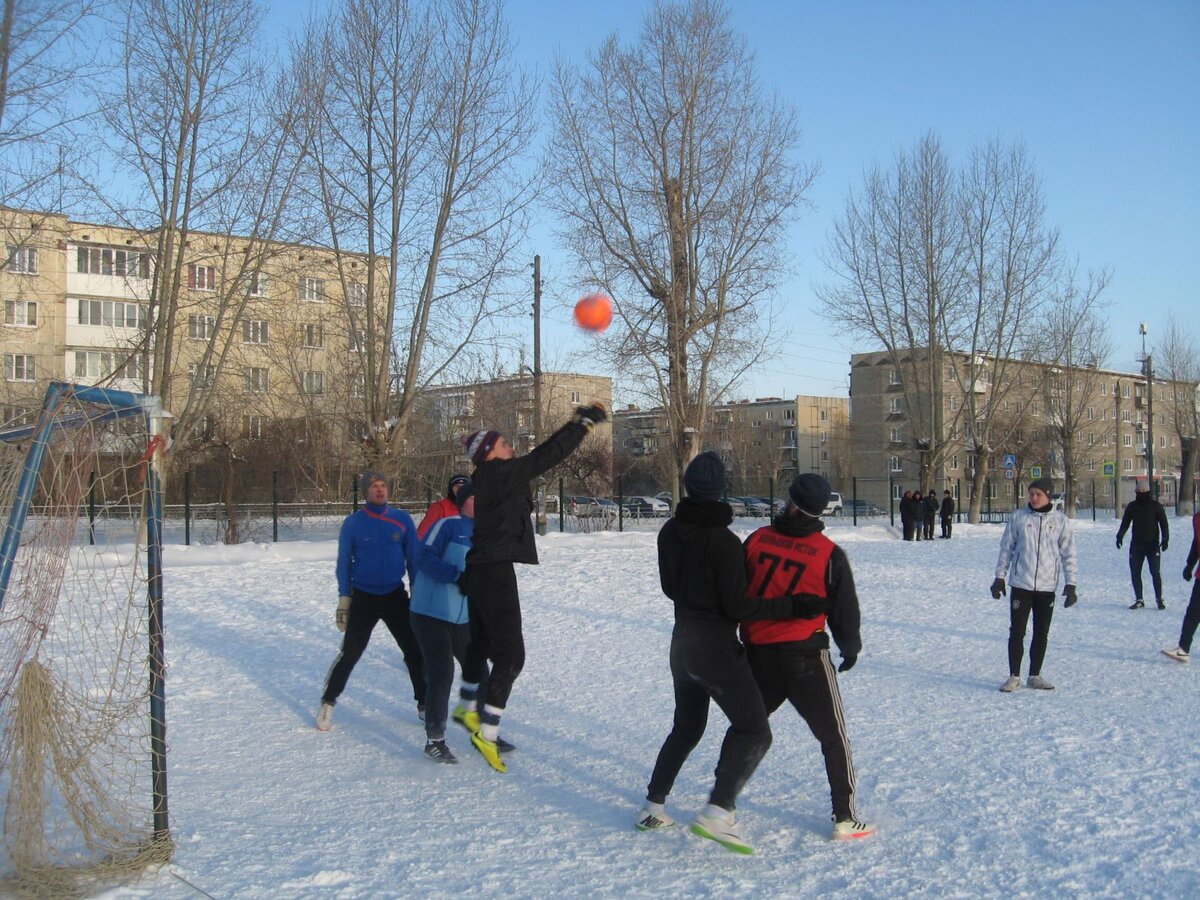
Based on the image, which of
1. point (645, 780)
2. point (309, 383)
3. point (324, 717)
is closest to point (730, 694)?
point (645, 780)

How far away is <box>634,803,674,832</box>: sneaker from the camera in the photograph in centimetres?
512

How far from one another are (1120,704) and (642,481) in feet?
244

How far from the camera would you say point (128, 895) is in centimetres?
424

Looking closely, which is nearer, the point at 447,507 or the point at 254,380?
the point at 447,507

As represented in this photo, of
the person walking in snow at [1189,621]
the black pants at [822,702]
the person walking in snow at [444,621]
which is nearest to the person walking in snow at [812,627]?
the black pants at [822,702]

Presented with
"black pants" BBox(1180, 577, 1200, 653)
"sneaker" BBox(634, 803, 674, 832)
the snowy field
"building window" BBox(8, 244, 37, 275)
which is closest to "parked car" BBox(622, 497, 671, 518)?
"building window" BBox(8, 244, 37, 275)

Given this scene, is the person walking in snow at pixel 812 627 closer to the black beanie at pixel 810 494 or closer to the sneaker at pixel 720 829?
the black beanie at pixel 810 494

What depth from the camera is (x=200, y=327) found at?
83.8 feet

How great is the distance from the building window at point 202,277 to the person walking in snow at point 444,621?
60.2 ft

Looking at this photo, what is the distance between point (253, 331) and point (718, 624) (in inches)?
998

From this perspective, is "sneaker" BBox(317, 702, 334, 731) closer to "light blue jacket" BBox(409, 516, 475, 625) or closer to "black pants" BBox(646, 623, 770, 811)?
"light blue jacket" BBox(409, 516, 475, 625)

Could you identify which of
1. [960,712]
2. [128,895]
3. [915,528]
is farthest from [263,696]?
[915,528]

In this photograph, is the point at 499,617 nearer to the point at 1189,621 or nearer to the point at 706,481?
the point at 706,481

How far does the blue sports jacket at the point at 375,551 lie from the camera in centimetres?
731
